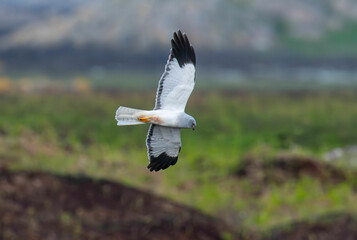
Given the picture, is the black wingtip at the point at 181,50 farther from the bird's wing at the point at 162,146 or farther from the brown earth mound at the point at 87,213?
the brown earth mound at the point at 87,213

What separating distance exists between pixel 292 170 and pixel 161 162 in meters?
7.54

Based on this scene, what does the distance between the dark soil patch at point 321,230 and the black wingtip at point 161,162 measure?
5565 millimetres

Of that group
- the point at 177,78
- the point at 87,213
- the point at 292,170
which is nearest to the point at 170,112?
the point at 177,78

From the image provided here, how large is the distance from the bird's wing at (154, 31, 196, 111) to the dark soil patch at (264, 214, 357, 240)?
18.5ft

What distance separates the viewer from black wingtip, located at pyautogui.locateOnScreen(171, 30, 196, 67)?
3.78 meters

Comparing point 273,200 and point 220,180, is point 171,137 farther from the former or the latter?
point 220,180

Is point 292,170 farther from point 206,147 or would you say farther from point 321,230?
point 206,147

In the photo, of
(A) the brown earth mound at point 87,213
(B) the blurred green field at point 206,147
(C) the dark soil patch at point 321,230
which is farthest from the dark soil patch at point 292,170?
(A) the brown earth mound at point 87,213

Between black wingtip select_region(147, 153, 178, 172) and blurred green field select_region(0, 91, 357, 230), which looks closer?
black wingtip select_region(147, 153, 178, 172)

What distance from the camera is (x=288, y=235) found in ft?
29.0

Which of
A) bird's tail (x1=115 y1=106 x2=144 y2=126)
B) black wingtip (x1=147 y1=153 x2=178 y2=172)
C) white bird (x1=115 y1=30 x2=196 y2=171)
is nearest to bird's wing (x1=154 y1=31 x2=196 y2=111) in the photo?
white bird (x1=115 y1=30 x2=196 y2=171)

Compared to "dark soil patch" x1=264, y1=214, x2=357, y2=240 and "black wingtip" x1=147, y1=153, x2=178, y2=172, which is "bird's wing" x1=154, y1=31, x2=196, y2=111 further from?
"dark soil patch" x1=264, y1=214, x2=357, y2=240

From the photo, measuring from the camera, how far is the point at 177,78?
145 inches

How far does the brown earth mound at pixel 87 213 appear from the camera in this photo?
27.2 feet
